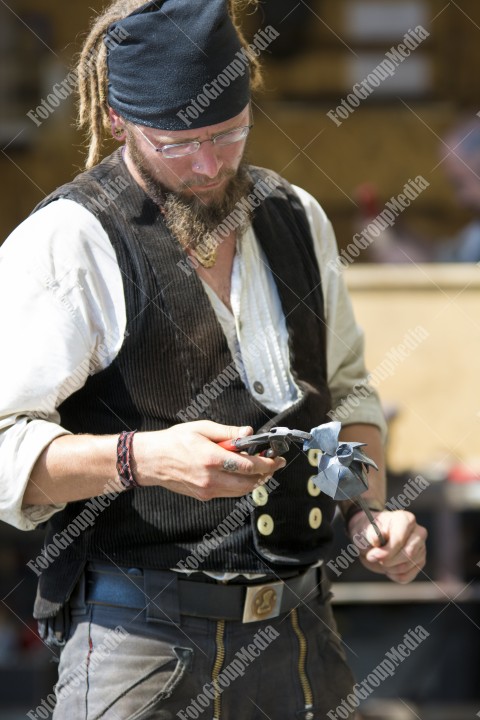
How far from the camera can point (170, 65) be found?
2078 mm

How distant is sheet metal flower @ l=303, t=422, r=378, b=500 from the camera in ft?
5.91

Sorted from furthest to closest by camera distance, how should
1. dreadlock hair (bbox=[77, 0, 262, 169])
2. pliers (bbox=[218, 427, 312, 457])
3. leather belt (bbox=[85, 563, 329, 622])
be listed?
dreadlock hair (bbox=[77, 0, 262, 169])
leather belt (bbox=[85, 563, 329, 622])
pliers (bbox=[218, 427, 312, 457])

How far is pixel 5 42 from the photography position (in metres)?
7.24

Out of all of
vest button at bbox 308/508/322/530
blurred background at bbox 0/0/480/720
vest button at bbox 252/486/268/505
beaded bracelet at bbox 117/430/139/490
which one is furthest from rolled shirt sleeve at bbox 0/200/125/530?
blurred background at bbox 0/0/480/720

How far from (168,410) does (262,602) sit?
1.36ft

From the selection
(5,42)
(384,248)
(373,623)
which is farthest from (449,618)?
(5,42)

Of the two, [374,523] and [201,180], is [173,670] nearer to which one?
[374,523]

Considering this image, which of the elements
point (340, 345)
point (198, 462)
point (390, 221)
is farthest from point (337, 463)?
point (390, 221)

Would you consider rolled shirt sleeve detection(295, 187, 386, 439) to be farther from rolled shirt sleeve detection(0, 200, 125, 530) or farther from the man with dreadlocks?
rolled shirt sleeve detection(0, 200, 125, 530)

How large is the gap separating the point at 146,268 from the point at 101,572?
→ 1.88ft

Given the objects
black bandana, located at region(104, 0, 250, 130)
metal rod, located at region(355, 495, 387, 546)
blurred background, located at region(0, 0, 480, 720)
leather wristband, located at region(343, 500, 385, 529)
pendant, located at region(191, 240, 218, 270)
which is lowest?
blurred background, located at region(0, 0, 480, 720)

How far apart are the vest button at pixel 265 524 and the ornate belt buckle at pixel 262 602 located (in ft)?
0.35

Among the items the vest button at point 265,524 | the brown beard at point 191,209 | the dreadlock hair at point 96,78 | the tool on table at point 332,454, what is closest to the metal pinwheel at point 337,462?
the tool on table at point 332,454

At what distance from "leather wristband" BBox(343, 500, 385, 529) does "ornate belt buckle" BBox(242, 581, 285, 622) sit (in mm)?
274
